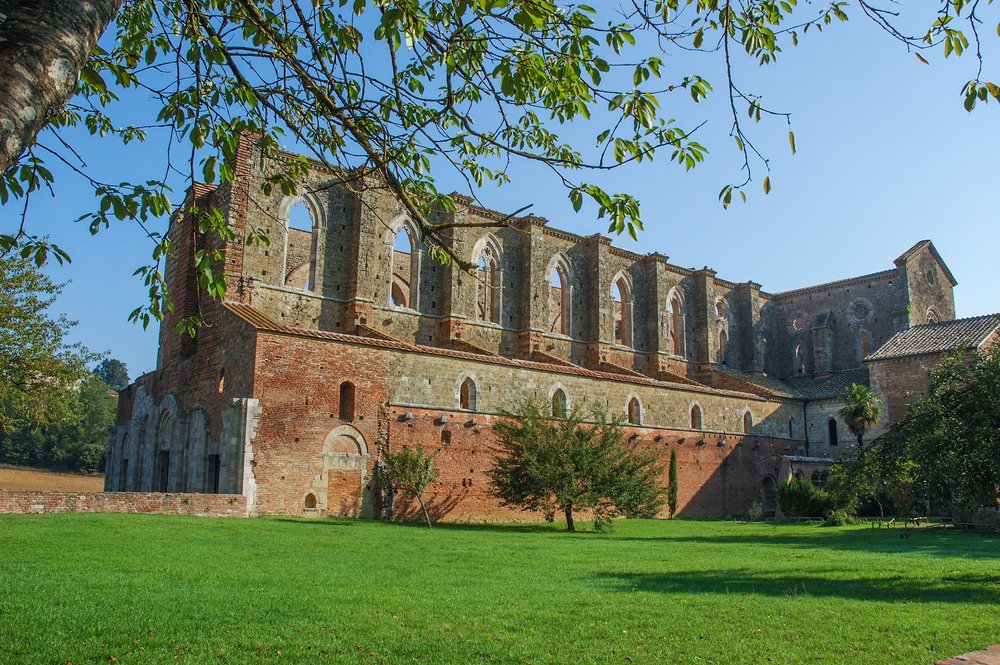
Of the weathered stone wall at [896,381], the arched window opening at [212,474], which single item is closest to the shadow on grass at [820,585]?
the arched window opening at [212,474]

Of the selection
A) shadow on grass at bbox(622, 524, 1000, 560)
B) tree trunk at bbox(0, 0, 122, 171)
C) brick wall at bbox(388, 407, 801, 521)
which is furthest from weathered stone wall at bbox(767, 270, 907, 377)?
tree trunk at bbox(0, 0, 122, 171)

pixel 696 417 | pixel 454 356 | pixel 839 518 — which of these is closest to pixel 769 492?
pixel 696 417

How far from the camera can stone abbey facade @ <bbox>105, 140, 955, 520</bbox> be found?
827 inches

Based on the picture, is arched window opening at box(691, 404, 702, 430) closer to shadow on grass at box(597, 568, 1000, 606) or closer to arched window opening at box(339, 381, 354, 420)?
arched window opening at box(339, 381, 354, 420)

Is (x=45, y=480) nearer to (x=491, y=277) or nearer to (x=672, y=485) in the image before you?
(x=491, y=277)

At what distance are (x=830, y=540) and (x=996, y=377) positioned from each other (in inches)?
336

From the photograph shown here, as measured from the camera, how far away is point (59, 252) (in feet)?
18.6

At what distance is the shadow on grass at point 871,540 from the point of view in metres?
16.2

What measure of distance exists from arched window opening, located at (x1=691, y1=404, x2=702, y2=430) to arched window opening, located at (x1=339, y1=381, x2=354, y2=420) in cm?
1553

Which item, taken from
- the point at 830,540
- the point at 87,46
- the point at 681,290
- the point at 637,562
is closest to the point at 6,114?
the point at 87,46

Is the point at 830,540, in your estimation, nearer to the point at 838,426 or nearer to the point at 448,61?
the point at 448,61

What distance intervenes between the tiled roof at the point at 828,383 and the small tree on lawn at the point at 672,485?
11.0m

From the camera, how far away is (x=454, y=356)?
24188 mm

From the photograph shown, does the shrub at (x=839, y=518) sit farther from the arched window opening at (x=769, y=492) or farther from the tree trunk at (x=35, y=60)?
the tree trunk at (x=35, y=60)
